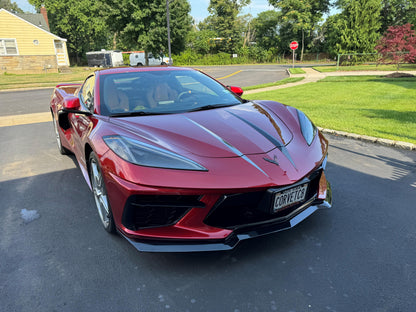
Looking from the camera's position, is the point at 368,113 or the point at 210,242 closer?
the point at 210,242

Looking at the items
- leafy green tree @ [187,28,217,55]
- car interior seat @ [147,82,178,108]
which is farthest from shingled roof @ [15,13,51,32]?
car interior seat @ [147,82,178,108]

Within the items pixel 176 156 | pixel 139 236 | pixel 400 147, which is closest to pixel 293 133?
pixel 176 156

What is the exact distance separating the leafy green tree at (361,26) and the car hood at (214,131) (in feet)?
138

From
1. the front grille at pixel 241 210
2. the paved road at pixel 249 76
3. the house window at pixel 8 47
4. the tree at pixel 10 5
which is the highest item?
the tree at pixel 10 5

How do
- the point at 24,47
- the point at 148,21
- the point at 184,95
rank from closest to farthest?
the point at 184,95
the point at 148,21
the point at 24,47

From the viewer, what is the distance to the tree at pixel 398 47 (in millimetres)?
21297

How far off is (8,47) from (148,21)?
16409 mm

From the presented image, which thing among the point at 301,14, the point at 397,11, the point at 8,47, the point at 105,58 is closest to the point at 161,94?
the point at 8,47

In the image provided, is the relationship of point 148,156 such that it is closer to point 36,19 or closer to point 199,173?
point 199,173

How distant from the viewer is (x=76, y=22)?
52250mm

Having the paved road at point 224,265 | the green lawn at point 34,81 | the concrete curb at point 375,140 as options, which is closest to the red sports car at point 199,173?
the paved road at point 224,265

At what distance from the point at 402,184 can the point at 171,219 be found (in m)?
2.94

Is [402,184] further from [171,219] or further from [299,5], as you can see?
[299,5]

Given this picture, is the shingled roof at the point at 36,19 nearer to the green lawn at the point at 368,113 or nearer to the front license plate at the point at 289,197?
the green lawn at the point at 368,113
